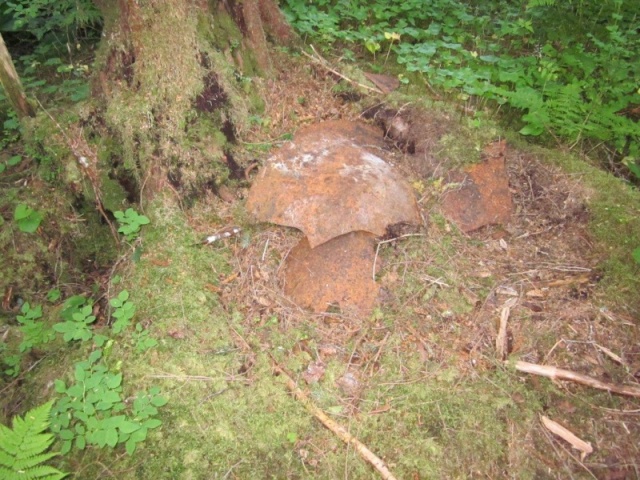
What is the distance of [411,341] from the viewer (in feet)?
8.04

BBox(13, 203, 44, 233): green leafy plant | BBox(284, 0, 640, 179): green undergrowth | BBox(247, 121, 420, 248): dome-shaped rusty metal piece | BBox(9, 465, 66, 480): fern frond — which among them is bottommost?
BBox(9, 465, 66, 480): fern frond

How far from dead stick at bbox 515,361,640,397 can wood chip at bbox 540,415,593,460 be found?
24 cm

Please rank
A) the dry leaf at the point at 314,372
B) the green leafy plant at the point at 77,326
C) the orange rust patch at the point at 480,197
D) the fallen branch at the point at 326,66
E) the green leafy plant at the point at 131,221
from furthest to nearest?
the fallen branch at the point at 326,66 < the orange rust patch at the point at 480,197 < the green leafy plant at the point at 131,221 < the green leafy plant at the point at 77,326 < the dry leaf at the point at 314,372

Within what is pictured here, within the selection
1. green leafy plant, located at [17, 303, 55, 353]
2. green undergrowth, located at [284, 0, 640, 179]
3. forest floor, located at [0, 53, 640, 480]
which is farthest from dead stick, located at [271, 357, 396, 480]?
green undergrowth, located at [284, 0, 640, 179]

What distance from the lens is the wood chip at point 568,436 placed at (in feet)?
6.74

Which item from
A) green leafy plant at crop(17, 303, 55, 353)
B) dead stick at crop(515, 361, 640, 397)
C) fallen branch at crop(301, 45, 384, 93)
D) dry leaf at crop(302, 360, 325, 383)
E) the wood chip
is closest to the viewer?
the wood chip

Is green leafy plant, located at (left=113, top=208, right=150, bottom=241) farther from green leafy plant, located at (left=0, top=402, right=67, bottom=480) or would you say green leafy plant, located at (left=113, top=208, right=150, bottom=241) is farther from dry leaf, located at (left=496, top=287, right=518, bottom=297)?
dry leaf, located at (left=496, top=287, right=518, bottom=297)

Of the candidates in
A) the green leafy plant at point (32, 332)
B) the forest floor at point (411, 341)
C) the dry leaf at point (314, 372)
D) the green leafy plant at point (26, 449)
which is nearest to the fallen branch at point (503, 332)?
the forest floor at point (411, 341)

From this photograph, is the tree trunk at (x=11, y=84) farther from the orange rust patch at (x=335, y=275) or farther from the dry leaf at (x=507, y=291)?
the dry leaf at (x=507, y=291)

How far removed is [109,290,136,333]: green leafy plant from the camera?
2.47 metres

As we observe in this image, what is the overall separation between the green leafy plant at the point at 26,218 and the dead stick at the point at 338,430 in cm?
218

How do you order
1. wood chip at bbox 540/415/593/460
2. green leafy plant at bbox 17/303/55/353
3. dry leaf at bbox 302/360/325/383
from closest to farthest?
wood chip at bbox 540/415/593/460
dry leaf at bbox 302/360/325/383
green leafy plant at bbox 17/303/55/353

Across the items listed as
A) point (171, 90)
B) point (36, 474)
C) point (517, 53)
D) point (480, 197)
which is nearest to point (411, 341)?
point (480, 197)

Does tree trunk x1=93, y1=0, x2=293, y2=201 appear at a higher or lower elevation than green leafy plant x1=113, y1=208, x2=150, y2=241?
higher
